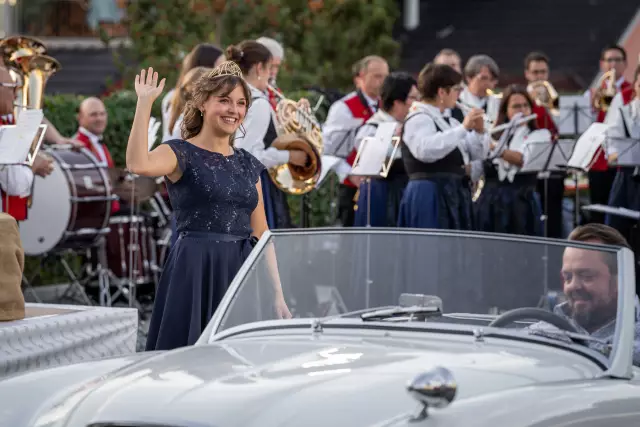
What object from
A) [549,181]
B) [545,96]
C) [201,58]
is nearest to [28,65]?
[201,58]

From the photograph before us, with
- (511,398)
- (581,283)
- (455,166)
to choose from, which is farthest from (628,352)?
(455,166)

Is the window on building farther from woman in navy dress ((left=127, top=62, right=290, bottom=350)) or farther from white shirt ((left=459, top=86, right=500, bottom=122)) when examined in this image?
woman in navy dress ((left=127, top=62, right=290, bottom=350))

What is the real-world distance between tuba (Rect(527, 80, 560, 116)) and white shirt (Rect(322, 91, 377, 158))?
2359 mm

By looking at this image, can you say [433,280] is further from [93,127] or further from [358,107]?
[93,127]

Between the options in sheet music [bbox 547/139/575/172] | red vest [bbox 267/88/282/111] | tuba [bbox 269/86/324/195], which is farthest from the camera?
sheet music [bbox 547/139/575/172]

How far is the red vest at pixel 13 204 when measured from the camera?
29.0 feet

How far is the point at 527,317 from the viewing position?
425cm

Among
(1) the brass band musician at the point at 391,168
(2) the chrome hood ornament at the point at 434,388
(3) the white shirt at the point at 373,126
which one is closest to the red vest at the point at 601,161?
(1) the brass band musician at the point at 391,168

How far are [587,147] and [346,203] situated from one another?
2.85 meters

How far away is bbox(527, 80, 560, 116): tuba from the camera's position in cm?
1327

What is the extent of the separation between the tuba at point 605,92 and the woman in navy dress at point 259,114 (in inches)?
209

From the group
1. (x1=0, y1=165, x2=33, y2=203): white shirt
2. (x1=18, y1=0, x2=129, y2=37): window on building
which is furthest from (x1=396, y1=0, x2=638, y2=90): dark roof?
(x1=0, y1=165, x2=33, y2=203): white shirt

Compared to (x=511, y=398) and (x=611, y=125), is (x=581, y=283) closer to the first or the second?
(x=511, y=398)

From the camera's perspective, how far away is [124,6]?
2261cm
